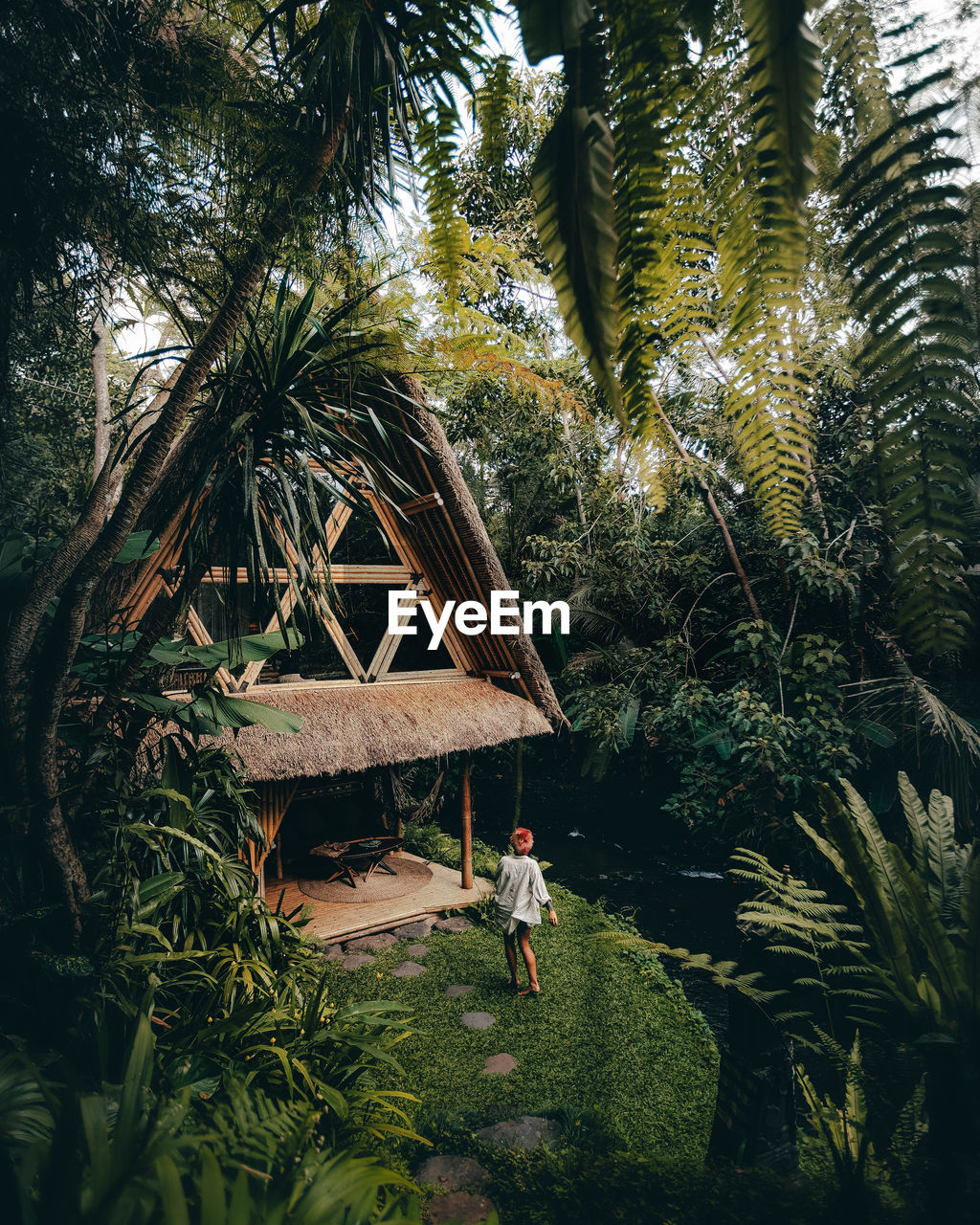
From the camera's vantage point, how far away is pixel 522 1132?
3.30 meters

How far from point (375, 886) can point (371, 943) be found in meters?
1.13

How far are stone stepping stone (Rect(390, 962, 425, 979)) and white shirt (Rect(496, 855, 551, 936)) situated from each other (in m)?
0.92

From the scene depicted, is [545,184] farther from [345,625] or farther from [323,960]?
[345,625]

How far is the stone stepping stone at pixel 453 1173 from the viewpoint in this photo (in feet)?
9.52

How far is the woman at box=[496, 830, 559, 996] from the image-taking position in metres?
4.72

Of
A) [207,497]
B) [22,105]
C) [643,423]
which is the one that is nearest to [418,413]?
[207,497]

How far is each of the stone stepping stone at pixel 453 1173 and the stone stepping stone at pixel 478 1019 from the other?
52.7 inches

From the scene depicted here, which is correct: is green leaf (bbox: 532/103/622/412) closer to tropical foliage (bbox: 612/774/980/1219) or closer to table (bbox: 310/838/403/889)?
tropical foliage (bbox: 612/774/980/1219)

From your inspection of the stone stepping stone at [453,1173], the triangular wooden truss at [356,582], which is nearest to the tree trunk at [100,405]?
the triangular wooden truss at [356,582]

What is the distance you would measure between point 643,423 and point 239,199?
10.6ft

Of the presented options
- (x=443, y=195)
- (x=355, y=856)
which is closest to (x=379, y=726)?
(x=355, y=856)

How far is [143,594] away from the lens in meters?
4.31

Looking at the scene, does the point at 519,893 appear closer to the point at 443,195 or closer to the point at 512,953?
the point at 512,953

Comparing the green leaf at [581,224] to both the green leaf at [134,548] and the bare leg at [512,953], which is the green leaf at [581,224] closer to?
the green leaf at [134,548]
